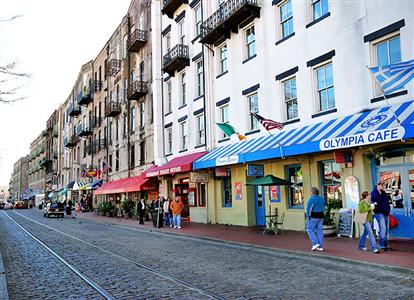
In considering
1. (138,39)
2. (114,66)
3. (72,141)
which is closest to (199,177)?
(138,39)

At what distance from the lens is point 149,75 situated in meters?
32.1

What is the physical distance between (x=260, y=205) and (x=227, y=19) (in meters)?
9.26

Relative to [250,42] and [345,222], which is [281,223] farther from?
[250,42]

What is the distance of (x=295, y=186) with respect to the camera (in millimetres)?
17312

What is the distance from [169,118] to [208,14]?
8095 mm

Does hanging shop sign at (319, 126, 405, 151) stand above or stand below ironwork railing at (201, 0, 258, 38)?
below

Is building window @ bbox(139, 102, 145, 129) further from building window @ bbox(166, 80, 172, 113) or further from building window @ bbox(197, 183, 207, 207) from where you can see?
building window @ bbox(197, 183, 207, 207)

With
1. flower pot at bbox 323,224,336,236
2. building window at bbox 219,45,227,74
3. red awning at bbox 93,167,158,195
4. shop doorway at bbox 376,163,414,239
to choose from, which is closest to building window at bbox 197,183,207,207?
red awning at bbox 93,167,158,195

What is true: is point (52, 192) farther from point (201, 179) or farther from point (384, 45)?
point (384, 45)

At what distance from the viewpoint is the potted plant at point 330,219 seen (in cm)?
1470

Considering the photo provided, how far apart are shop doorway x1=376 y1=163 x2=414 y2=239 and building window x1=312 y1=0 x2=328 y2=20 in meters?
6.46

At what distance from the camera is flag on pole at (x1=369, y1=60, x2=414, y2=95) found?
10.9 metres

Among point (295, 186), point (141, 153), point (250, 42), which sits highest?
point (250, 42)

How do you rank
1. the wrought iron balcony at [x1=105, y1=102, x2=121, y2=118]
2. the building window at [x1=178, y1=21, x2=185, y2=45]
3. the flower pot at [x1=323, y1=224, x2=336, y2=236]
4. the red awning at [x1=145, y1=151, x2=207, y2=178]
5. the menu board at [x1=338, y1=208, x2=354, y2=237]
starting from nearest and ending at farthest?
the menu board at [x1=338, y1=208, x2=354, y2=237]
the flower pot at [x1=323, y1=224, x2=336, y2=236]
the red awning at [x1=145, y1=151, x2=207, y2=178]
the building window at [x1=178, y1=21, x2=185, y2=45]
the wrought iron balcony at [x1=105, y1=102, x2=121, y2=118]
